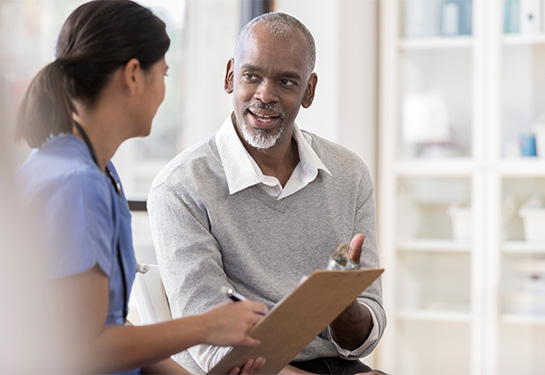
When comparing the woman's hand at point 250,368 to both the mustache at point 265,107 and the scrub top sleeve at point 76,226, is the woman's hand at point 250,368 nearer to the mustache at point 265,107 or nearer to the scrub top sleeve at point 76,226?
the scrub top sleeve at point 76,226

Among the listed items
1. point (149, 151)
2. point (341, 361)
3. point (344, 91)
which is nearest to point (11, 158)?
point (341, 361)

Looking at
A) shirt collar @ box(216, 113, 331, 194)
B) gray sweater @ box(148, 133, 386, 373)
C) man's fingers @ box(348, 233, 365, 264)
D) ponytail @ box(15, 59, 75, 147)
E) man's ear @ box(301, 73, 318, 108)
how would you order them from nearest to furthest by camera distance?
1. ponytail @ box(15, 59, 75, 147)
2. man's fingers @ box(348, 233, 365, 264)
3. gray sweater @ box(148, 133, 386, 373)
4. shirt collar @ box(216, 113, 331, 194)
5. man's ear @ box(301, 73, 318, 108)

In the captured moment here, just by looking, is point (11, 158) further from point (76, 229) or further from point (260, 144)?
point (260, 144)

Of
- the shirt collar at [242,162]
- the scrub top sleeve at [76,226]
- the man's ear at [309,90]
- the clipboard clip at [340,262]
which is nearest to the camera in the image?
the scrub top sleeve at [76,226]

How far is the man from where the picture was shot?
1.54m

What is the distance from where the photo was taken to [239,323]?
3.59 ft

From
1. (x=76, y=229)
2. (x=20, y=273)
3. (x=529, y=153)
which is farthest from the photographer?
(x=529, y=153)

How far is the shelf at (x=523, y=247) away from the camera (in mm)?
3209

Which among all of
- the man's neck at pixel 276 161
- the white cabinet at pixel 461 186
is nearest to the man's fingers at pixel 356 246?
the man's neck at pixel 276 161

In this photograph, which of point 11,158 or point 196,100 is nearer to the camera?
point 11,158

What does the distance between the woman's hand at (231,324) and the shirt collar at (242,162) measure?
0.52 m

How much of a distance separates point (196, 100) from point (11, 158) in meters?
3.63

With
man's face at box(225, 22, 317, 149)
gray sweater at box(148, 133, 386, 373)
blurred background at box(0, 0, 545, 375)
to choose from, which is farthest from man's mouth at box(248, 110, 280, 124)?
blurred background at box(0, 0, 545, 375)

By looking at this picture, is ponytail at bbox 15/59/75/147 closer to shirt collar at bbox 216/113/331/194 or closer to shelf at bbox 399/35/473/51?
shirt collar at bbox 216/113/331/194
